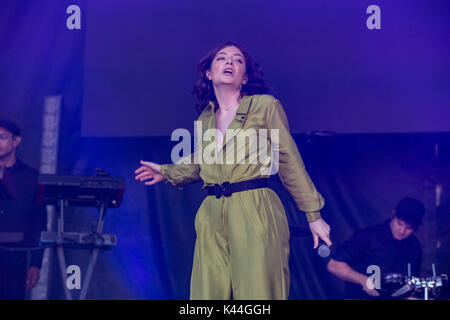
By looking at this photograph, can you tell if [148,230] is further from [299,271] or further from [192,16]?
[192,16]

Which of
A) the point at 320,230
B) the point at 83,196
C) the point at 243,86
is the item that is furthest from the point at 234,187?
the point at 83,196

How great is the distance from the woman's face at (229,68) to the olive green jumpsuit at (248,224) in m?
0.23

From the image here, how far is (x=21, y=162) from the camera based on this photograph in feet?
14.9

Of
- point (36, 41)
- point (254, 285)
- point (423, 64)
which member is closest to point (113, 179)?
point (254, 285)

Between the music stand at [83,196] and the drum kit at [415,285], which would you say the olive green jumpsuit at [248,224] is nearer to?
the music stand at [83,196]

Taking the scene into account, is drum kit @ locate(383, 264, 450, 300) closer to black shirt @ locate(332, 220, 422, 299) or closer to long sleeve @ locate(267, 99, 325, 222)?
black shirt @ locate(332, 220, 422, 299)

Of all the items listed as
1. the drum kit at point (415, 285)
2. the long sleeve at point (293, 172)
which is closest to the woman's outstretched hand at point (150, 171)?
the long sleeve at point (293, 172)

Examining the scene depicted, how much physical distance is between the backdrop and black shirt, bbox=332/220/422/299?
186mm

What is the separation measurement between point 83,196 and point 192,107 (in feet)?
4.51

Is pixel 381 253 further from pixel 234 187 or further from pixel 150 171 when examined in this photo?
pixel 150 171

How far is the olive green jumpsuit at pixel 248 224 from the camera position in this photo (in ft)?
11.1

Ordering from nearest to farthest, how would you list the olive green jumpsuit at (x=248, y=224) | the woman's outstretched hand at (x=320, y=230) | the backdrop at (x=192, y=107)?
1. the olive green jumpsuit at (x=248, y=224)
2. the woman's outstretched hand at (x=320, y=230)
3. the backdrop at (x=192, y=107)

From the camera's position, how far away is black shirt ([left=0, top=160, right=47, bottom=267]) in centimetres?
432

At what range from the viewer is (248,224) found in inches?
135
